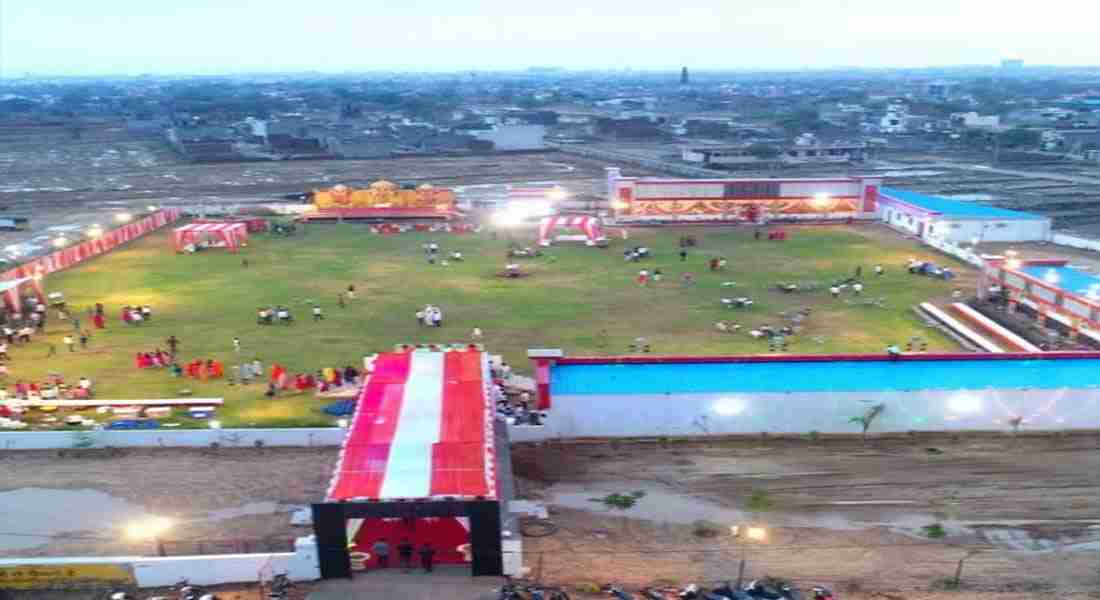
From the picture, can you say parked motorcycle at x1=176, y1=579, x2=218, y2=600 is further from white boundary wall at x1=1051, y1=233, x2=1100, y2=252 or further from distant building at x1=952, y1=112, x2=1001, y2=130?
distant building at x1=952, y1=112, x2=1001, y2=130

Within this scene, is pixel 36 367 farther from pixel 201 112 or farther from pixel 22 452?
pixel 201 112

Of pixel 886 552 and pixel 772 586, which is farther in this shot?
pixel 886 552

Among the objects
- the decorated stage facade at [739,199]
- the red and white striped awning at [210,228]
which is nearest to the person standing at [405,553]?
the red and white striped awning at [210,228]

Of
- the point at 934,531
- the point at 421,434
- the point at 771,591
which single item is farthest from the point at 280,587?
the point at 934,531

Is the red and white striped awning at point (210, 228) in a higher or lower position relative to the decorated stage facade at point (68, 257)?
higher

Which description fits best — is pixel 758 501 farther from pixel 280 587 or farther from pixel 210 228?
pixel 210 228

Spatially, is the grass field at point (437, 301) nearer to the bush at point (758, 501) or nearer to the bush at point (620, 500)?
the bush at point (620, 500)

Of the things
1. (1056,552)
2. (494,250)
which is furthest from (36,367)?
(1056,552)
